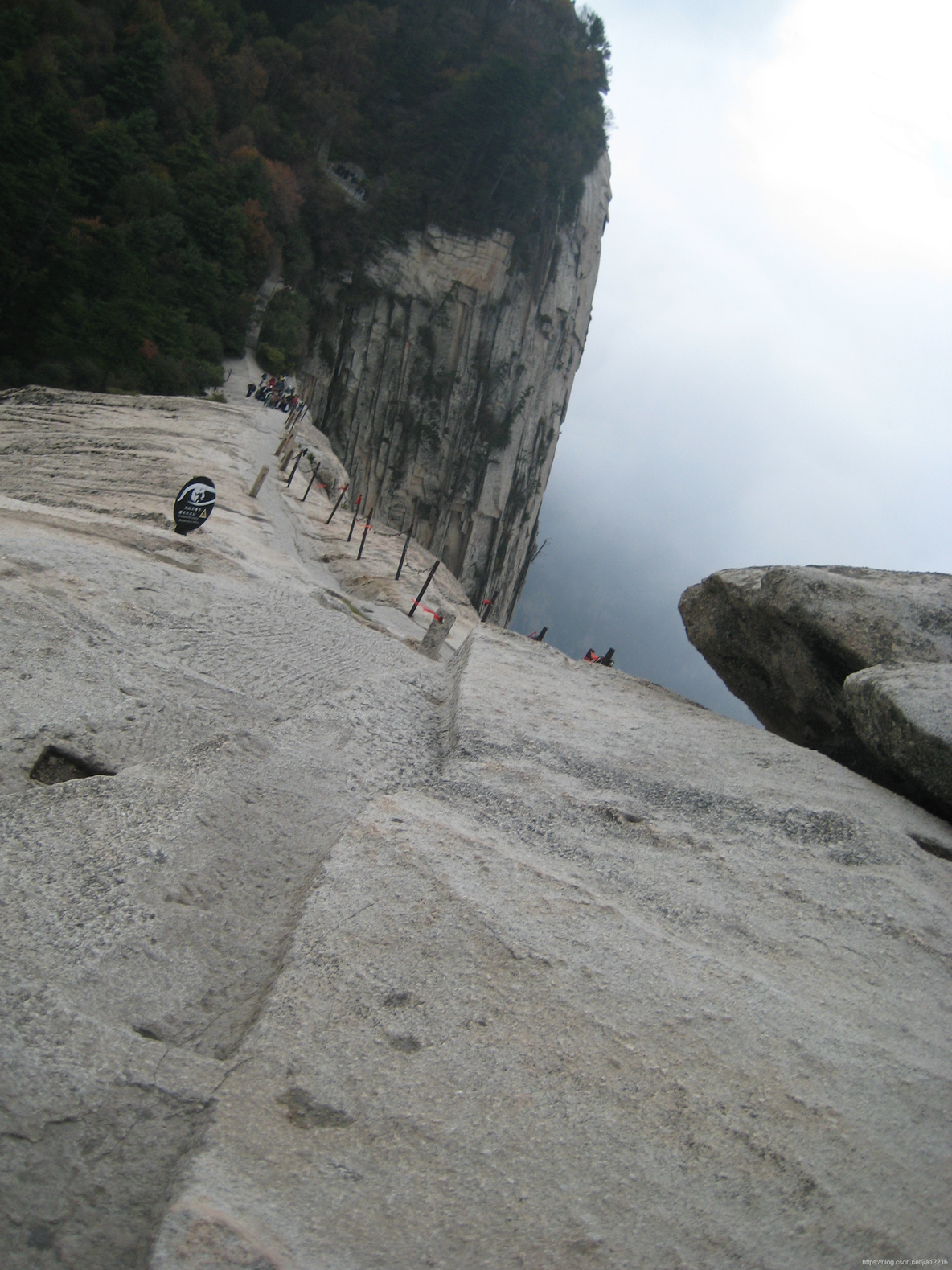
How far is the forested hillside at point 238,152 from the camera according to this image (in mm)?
28000

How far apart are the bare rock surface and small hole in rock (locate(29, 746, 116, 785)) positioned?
0.05m

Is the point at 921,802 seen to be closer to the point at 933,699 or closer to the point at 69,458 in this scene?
the point at 933,699

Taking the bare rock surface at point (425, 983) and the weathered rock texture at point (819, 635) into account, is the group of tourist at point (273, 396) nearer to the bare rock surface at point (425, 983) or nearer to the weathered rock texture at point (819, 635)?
the weathered rock texture at point (819, 635)

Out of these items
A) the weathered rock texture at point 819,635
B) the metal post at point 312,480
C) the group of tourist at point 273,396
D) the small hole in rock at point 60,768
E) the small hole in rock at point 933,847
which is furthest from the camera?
the group of tourist at point 273,396

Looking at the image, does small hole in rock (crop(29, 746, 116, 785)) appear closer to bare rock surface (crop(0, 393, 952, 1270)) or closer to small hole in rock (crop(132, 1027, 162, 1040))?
bare rock surface (crop(0, 393, 952, 1270))

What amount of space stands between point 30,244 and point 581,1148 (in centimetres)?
3429

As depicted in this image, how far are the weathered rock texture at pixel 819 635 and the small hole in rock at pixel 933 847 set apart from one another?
1213mm

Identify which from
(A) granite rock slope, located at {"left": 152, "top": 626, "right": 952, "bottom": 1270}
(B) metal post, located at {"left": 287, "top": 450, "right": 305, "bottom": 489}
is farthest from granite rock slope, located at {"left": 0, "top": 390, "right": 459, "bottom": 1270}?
(B) metal post, located at {"left": 287, "top": 450, "right": 305, "bottom": 489}

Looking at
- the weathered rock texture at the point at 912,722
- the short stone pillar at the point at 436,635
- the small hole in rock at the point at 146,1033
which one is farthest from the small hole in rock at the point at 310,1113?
the short stone pillar at the point at 436,635

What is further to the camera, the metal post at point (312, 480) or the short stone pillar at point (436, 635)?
the metal post at point (312, 480)

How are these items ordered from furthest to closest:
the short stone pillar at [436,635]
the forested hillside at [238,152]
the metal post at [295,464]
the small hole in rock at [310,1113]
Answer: the forested hillside at [238,152], the metal post at [295,464], the short stone pillar at [436,635], the small hole in rock at [310,1113]

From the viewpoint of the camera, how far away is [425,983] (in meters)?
3.39

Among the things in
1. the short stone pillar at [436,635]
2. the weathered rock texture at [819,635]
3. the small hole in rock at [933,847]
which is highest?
the weathered rock texture at [819,635]

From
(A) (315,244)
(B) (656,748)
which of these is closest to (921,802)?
(B) (656,748)
